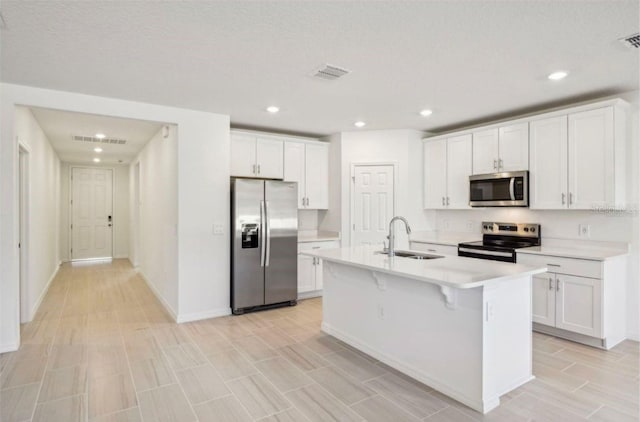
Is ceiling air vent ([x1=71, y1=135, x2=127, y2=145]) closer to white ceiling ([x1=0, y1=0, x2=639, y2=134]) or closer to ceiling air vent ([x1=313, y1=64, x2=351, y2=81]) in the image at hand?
white ceiling ([x1=0, y1=0, x2=639, y2=134])

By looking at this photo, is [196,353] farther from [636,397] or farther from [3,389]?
[636,397]

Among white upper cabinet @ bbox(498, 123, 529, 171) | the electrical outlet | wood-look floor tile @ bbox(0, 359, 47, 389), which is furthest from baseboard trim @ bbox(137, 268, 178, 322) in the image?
the electrical outlet

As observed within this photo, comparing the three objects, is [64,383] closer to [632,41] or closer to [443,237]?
[443,237]

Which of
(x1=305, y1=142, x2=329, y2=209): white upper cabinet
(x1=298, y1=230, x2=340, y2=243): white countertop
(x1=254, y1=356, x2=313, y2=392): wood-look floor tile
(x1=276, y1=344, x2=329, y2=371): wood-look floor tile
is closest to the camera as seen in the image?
(x1=254, y1=356, x2=313, y2=392): wood-look floor tile

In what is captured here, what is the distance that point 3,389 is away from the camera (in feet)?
8.55

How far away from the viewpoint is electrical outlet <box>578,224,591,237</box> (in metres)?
3.84

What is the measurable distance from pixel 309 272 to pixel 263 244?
36.8 inches

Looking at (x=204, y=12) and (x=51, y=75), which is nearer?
(x=204, y=12)

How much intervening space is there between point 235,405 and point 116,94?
3067 millimetres

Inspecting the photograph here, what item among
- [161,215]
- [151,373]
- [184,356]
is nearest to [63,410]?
[151,373]

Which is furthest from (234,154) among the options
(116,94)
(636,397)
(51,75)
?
(636,397)

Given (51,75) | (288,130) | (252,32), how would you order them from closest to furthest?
(252,32) < (51,75) < (288,130)

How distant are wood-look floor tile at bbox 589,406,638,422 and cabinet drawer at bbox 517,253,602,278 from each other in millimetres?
1320

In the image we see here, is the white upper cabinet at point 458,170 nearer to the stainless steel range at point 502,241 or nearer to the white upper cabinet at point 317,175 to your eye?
the stainless steel range at point 502,241
